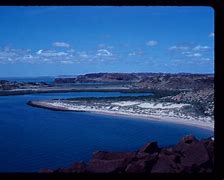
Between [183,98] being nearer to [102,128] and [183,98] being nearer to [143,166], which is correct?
[102,128]

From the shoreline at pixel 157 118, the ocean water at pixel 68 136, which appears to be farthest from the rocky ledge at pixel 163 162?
the shoreline at pixel 157 118

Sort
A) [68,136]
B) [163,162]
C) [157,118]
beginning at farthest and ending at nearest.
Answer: [157,118]
[68,136]
[163,162]

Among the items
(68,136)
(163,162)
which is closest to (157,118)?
(68,136)

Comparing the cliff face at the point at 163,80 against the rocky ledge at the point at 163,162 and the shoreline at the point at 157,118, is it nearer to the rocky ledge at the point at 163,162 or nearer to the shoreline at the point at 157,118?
the shoreline at the point at 157,118

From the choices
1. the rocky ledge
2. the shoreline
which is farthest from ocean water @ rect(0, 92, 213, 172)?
the rocky ledge

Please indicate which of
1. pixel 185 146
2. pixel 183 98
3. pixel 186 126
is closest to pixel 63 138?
pixel 186 126

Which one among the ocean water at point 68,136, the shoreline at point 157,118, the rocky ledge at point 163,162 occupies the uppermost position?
the rocky ledge at point 163,162

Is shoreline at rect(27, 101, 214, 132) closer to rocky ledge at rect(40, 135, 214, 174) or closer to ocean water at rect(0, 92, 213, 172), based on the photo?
ocean water at rect(0, 92, 213, 172)

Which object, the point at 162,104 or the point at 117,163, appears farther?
the point at 162,104

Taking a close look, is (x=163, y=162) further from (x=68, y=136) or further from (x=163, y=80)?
(x=163, y=80)
